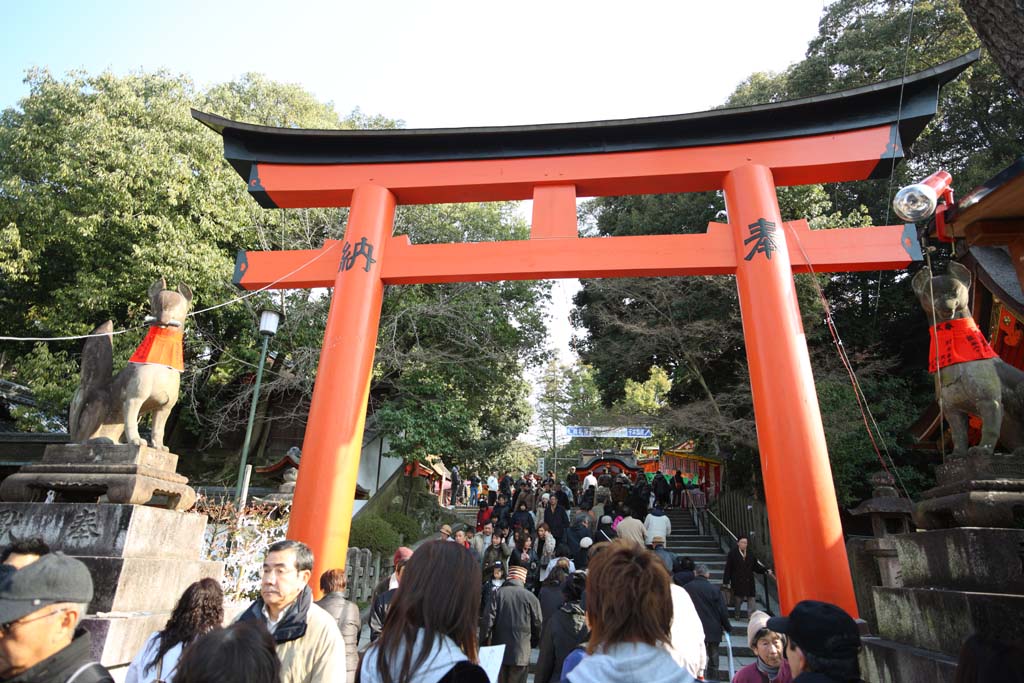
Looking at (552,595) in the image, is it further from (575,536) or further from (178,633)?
(575,536)

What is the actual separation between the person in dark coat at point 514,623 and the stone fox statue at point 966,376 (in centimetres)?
354

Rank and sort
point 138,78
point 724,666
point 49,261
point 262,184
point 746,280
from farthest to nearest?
point 138,78 → point 49,261 → point 262,184 → point 724,666 → point 746,280

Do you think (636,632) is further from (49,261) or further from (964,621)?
(49,261)

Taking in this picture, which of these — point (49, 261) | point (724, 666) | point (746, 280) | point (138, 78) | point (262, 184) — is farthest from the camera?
point (138, 78)

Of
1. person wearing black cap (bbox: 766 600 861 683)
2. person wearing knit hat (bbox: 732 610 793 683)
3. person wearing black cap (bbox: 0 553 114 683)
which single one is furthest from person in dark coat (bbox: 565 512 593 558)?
person wearing black cap (bbox: 0 553 114 683)

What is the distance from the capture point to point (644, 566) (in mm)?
2018

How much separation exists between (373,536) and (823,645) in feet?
34.9

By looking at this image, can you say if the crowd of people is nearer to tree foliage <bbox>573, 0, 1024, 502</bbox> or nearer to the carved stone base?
the carved stone base

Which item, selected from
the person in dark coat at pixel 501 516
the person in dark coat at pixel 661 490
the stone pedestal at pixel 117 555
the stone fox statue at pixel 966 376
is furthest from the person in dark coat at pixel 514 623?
the person in dark coat at pixel 661 490

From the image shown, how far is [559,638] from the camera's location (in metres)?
3.91

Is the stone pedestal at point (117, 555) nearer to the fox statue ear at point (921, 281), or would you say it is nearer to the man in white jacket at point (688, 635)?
the man in white jacket at point (688, 635)

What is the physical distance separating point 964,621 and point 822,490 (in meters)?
1.52

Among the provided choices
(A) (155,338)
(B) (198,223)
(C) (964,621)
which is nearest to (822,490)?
(C) (964,621)

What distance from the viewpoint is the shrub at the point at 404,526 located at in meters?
13.3
